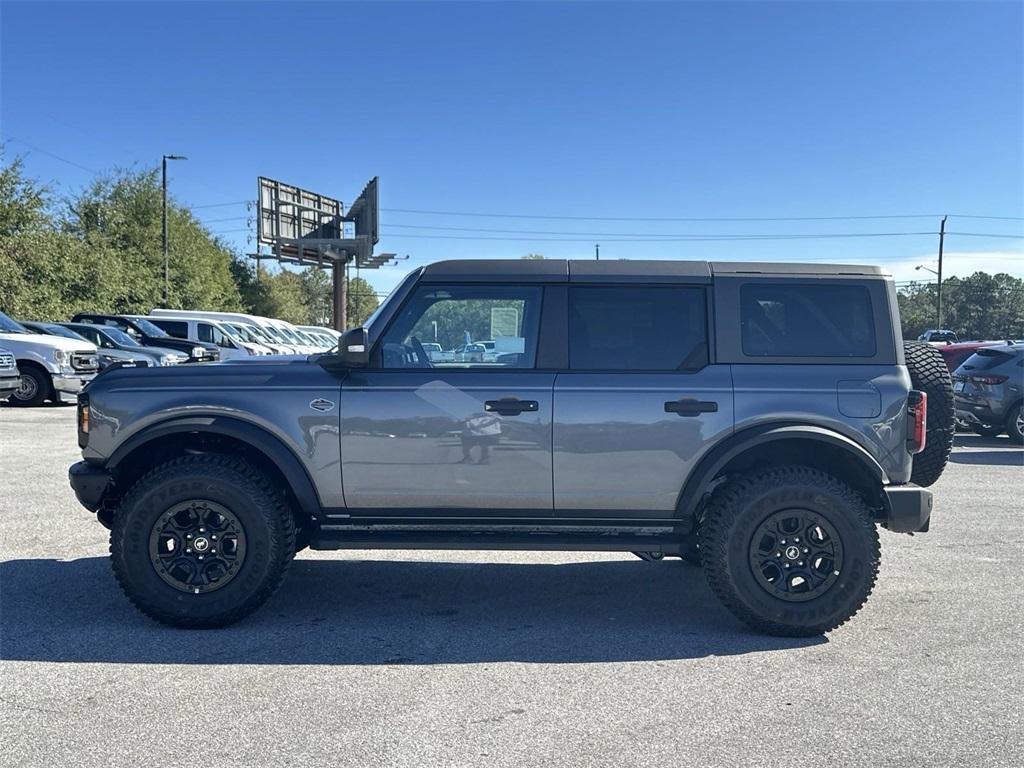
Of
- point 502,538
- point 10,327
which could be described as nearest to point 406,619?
point 502,538

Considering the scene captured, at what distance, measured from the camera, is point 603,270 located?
4.85 meters

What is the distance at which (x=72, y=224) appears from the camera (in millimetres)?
39156

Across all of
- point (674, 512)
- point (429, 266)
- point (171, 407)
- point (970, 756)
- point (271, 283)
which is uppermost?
point (271, 283)

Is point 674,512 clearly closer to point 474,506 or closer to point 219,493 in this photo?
point 474,506

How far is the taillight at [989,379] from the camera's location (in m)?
12.7

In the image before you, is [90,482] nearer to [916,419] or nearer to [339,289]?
[916,419]

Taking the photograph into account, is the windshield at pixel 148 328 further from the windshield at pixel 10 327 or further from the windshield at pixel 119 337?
the windshield at pixel 10 327

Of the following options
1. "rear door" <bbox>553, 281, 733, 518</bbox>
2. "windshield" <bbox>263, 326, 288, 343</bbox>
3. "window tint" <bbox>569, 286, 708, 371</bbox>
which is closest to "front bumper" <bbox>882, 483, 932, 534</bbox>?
"rear door" <bbox>553, 281, 733, 518</bbox>

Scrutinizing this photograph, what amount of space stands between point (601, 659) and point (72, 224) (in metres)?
41.2

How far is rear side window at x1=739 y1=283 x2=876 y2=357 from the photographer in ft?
15.6

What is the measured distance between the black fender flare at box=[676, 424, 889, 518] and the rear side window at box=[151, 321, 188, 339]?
68.1ft

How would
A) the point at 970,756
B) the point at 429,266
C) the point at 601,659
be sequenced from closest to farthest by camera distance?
the point at 970,756, the point at 601,659, the point at 429,266

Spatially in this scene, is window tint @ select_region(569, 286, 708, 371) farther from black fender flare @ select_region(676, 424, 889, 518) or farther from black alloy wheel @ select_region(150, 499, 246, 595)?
black alloy wheel @ select_region(150, 499, 246, 595)

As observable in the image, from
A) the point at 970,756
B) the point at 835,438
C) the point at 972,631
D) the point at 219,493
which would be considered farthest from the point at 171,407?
the point at 972,631
